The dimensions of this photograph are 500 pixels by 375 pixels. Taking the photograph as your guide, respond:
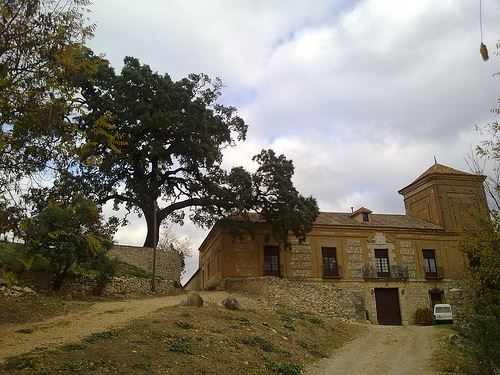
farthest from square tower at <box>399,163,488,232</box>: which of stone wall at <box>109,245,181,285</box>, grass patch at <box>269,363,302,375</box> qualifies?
grass patch at <box>269,363,302,375</box>

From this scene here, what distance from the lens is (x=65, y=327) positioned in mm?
14930

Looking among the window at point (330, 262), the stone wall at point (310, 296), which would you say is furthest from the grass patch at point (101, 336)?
the window at point (330, 262)

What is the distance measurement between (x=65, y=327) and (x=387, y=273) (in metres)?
24.0

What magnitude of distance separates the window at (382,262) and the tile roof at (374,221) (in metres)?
1.78

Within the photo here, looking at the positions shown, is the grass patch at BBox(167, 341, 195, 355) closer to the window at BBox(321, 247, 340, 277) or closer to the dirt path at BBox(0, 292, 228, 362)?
the dirt path at BBox(0, 292, 228, 362)

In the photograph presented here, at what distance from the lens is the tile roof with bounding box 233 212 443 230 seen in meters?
34.3

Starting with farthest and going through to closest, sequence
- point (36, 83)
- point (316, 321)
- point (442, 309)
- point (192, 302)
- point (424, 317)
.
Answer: point (424, 317), point (442, 309), point (316, 321), point (192, 302), point (36, 83)

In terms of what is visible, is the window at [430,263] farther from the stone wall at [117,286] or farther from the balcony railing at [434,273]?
the stone wall at [117,286]

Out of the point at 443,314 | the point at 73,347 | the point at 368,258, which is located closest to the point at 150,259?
the point at 368,258

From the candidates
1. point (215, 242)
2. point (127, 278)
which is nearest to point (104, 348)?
point (127, 278)

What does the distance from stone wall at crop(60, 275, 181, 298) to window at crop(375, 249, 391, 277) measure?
13479mm

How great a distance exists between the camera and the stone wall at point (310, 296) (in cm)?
2733

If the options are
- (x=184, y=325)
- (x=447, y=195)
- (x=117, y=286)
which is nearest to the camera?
(x=184, y=325)

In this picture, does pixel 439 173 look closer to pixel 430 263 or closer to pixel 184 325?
pixel 430 263
